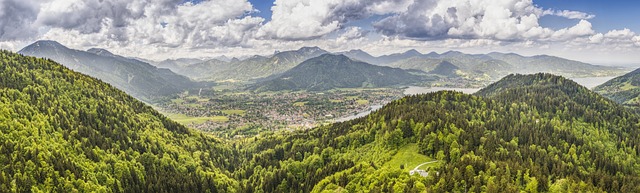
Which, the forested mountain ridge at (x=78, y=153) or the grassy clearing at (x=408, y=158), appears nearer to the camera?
the forested mountain ridge at (x=78, y=153)

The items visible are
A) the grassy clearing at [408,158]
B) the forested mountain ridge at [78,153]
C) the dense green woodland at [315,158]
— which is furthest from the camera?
the grassy clearing at [408,158]

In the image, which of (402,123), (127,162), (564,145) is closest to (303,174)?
(402,123)

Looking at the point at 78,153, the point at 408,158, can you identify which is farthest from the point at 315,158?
the point at 78,153

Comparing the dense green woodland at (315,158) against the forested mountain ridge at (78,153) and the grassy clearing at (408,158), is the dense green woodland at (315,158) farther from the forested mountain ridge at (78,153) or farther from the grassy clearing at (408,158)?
the grassy clearing at (408,158)

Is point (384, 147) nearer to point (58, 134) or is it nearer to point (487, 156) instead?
point (487, 156)

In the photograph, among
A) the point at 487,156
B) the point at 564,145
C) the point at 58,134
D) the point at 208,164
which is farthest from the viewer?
the point at 208,164

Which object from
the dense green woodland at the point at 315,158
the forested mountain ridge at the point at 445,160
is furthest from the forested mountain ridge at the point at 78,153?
the forested mountain ridge at the point at 445,160
